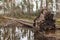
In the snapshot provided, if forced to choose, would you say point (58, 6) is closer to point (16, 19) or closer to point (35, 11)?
point (35, 11)

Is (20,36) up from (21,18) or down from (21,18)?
down

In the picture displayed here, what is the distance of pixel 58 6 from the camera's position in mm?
2176

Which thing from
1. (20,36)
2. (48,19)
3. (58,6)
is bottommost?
(20,36)

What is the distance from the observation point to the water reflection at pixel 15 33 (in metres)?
2.18

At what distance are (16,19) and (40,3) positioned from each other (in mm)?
341

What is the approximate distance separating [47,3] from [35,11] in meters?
0.17

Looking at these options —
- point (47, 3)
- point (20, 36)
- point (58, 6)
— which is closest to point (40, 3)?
point (47, 3)

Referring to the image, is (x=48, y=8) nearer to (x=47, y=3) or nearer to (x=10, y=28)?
(x=47, y=3)

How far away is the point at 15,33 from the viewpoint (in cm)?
219

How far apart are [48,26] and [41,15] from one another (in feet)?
0.50

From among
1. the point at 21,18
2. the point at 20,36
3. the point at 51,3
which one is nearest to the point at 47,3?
the point at 51,3

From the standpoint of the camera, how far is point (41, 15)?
2.17m

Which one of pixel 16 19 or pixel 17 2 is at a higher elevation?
pixel 17 2

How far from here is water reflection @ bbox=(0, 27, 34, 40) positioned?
2180mm
